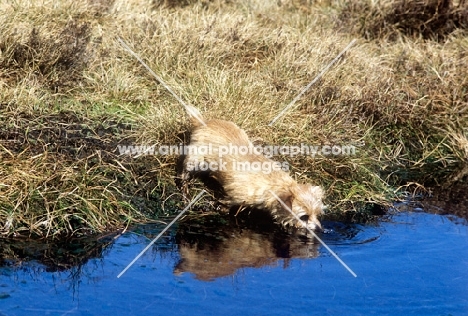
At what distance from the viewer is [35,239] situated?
227 inches

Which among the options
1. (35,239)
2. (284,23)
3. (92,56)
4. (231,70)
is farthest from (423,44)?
(35,239)

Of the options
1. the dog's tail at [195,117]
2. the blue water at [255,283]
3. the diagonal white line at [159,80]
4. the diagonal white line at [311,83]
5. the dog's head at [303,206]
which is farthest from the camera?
the diagonal white line at [311,83]

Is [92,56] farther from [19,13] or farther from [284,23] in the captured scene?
[284,23]

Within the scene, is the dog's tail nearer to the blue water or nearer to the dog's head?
the dog's head

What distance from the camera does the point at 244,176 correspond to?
6699 millimetres

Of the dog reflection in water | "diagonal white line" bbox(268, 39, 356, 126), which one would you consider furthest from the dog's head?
"diagonal white line" bbox(268, 39, 356, 126)

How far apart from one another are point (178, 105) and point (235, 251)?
8.04 feet

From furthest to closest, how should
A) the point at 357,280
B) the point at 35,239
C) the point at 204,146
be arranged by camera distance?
1. the point at 204,146
2. the point at 35,239
3. the point at 357,280

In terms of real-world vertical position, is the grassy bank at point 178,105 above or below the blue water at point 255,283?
above

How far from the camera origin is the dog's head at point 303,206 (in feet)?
20.7

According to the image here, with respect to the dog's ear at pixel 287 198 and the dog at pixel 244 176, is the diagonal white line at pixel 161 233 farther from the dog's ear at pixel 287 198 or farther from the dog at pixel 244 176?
the dog's ear at pixel 287 198

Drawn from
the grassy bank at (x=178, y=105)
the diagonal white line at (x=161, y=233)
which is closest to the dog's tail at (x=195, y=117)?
the grassy bank at (x=178, y=105)

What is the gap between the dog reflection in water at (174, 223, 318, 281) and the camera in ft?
Result: 18.0

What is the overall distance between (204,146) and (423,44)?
496cm
